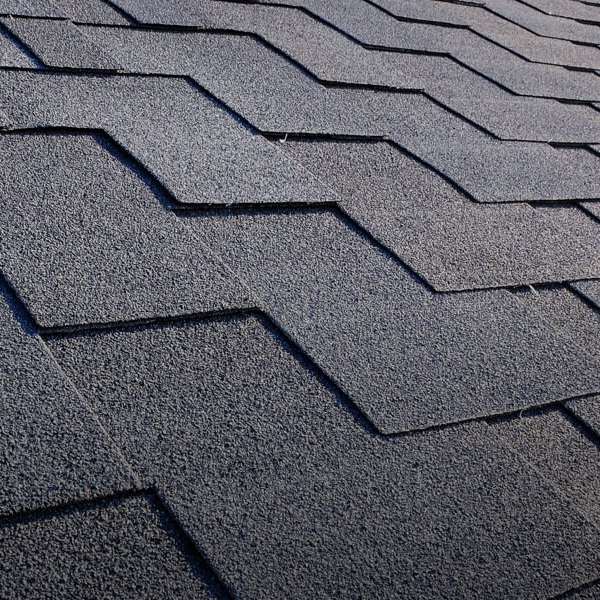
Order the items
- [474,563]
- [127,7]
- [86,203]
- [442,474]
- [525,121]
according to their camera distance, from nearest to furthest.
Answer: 1. [474,563]
2. [442,474]
3. [86,203]
4. [127,7]
5. [525,121]

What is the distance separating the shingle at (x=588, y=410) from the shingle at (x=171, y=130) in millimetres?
615

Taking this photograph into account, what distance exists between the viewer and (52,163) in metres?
1.50

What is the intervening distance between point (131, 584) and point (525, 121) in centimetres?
189

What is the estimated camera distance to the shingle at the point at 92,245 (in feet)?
4.06

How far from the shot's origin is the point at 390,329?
1405 mm

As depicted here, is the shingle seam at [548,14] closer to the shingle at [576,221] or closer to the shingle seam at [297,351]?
the shingle at [576,221]

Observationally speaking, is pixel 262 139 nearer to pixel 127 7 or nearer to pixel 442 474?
pixel 127 7

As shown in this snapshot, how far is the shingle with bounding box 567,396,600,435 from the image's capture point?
1.40 metres

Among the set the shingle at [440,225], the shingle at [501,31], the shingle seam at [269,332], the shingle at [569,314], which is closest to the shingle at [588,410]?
the shingle at [569,314]

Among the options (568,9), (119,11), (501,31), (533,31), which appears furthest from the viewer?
(568,9)

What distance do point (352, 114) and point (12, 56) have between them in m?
0.78

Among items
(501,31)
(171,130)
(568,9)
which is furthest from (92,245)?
(568,9)

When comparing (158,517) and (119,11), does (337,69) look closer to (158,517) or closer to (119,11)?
(119,11)

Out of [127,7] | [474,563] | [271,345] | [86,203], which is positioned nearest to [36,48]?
[127,7]
